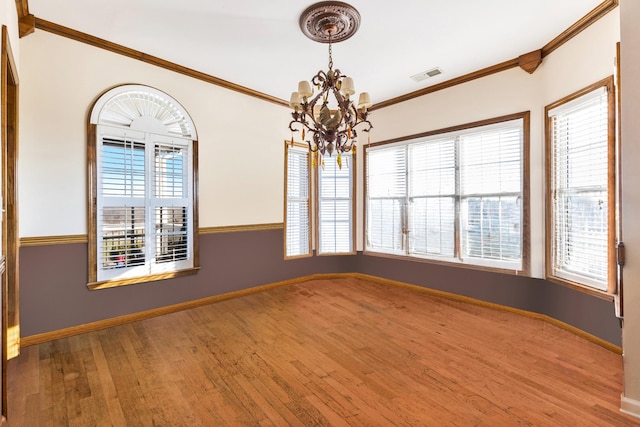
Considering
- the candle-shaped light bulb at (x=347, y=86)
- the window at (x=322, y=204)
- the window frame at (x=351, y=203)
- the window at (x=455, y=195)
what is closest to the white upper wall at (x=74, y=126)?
the window at (x=322, y=204)

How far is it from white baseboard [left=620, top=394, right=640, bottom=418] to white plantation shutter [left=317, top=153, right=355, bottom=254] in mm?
3555

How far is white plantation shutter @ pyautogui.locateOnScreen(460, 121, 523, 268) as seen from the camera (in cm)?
343

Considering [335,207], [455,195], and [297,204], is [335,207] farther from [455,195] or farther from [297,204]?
[455,195]

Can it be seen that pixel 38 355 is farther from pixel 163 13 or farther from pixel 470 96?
pixel 470 96

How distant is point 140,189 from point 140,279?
0.97 metres

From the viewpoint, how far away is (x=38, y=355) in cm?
249

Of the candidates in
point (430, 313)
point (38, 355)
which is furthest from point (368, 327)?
point (38, 355)

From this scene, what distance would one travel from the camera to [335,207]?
16.6ft

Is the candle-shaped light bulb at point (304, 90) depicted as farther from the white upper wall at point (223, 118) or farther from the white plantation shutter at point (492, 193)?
the white plantation shutter at point (492, 193)

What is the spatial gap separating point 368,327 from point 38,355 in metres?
2.87

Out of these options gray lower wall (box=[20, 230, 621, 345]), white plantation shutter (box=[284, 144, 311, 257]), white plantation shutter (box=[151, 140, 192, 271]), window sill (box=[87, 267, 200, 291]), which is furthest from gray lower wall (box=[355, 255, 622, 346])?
white plantation shutter (box=[151, 140, 192, 271])

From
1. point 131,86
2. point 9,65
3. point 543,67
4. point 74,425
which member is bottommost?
point 74,425

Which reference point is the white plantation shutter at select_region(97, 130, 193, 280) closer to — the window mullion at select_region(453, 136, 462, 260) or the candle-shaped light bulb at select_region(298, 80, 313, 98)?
the candle-shaped light bulb at select_region(298, 80, 313, 98)

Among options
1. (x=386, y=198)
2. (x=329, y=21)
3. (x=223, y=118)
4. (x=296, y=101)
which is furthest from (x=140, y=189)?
(x=386, y=198)
